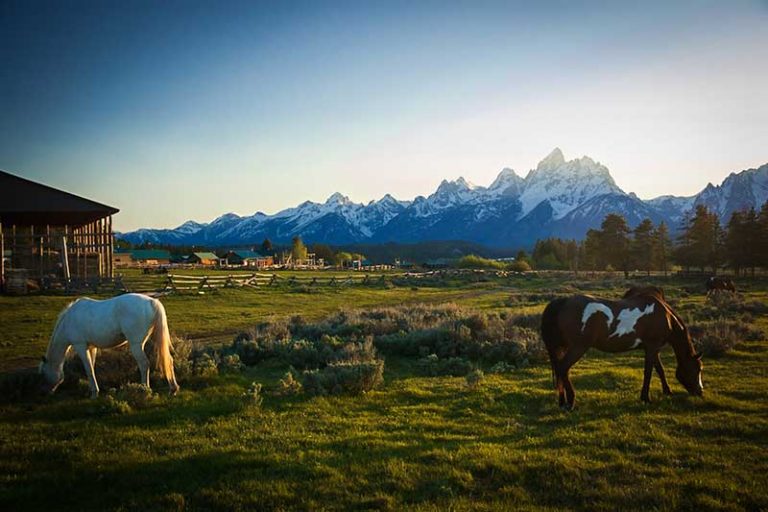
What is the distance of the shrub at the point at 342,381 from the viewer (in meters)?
9.48

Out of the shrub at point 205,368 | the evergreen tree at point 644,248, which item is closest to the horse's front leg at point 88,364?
the shrub at point 205,368

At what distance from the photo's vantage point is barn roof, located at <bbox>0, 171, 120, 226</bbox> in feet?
103

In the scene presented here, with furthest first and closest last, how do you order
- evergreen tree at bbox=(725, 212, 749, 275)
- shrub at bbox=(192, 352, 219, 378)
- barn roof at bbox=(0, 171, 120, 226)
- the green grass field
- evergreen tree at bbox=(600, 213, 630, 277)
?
evergreen tree at bbox=(600, 213, 630, 277) < evergreen tree at bbox=(725, 212, 749, 275) < barn roof at bbox=(0, 171, 120, 226) < shrub at bbox=(192, 352, 219, 378) < the green grass field

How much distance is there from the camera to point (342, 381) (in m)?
9.58

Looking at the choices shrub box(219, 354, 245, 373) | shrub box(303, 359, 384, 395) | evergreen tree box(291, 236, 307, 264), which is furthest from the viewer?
evergreen tree box(291, 236, 307, 264)

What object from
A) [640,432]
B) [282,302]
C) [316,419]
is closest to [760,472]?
[640,432]

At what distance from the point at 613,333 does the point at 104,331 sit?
10314mm

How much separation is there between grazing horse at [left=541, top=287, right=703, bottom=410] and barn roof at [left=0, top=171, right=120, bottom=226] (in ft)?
115

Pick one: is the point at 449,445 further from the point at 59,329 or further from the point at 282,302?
the point at 282,302

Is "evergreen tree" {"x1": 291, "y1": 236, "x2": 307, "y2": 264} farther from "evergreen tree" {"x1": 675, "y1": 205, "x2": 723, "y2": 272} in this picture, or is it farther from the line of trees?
"evergreen tree" {"x1": 675, "y1": 205, "x2": 723, "y2": 272}

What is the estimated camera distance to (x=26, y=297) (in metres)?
25.8

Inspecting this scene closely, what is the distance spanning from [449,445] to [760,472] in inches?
163

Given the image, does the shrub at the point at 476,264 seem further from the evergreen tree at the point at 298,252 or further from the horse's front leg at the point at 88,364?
the horse's front leg at the point at 88,364

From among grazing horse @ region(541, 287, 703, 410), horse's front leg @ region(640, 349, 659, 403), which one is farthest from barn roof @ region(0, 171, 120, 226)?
horse's front leg @ region(640, 349, 659, 403)
